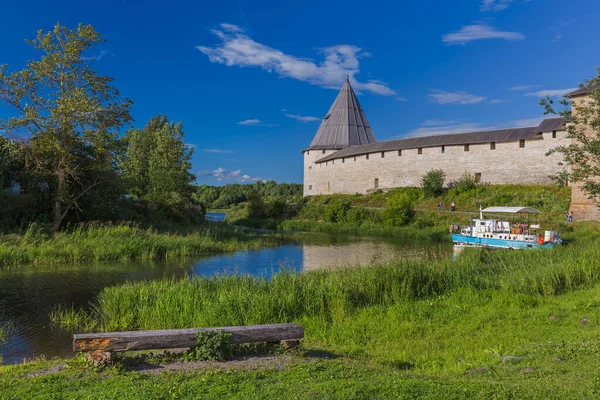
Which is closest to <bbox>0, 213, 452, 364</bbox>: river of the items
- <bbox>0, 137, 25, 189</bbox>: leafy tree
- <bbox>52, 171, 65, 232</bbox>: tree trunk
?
<bbox>52, 171, 65, 232</bbox>: tree trunk

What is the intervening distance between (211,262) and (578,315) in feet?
36.8

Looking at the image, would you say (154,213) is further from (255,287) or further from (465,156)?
(465,156)

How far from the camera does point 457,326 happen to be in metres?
6.86

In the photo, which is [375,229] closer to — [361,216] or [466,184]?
[361,216]

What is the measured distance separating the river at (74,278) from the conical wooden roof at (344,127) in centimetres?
3050

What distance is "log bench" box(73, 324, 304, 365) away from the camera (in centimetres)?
457

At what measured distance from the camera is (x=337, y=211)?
119 feet

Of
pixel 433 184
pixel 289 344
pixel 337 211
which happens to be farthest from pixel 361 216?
pixel 289 344

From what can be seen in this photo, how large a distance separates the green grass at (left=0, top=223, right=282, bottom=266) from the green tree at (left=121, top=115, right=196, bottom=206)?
704 centimetres

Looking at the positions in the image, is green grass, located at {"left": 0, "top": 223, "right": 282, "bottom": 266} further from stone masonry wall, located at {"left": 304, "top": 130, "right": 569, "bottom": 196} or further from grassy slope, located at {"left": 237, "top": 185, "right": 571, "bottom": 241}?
stone masonry wall, located at {"left": 304, "top": 130, "right": 569, "bottom": 196}

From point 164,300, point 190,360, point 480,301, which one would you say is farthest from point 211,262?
point 190,360

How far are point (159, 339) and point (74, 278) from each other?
8.43 m

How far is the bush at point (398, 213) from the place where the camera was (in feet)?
102

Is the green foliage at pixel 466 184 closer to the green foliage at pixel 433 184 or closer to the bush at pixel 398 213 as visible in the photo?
the green foliage at pixel 433 184
